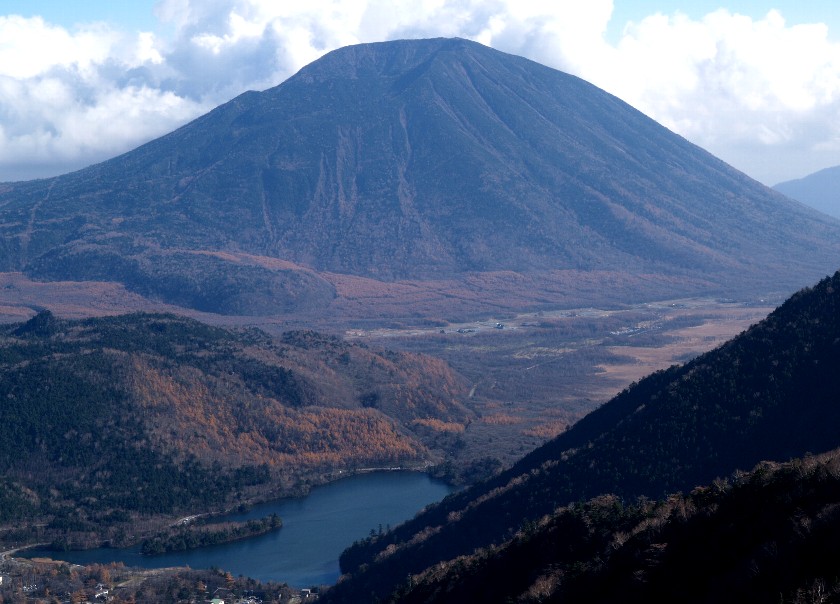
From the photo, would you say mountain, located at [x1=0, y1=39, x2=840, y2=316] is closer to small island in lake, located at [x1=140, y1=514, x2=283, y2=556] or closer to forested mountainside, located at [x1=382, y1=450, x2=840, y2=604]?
small island in lake, located at [x1=140, y1=514, x2=283, y2=556]

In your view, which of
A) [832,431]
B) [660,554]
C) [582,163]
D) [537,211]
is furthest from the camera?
[582,163]

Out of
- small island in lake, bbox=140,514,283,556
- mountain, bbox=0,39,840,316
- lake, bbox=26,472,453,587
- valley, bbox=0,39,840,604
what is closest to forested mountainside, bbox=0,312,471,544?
valley, bbox=0,39,840,604

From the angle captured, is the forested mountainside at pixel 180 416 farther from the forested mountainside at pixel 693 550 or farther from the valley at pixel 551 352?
the forested mountainside at pixel 693 550

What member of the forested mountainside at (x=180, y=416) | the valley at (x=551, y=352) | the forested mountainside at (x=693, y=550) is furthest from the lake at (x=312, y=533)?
the forested mountainside at (x=693, y=550)

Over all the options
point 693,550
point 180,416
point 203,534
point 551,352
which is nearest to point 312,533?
point 203,534

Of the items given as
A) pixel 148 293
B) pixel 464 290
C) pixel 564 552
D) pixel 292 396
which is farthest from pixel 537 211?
pixel 564 552

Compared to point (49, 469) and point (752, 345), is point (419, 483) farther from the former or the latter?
point (752, 345)

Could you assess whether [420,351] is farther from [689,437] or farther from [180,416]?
[689,437]
